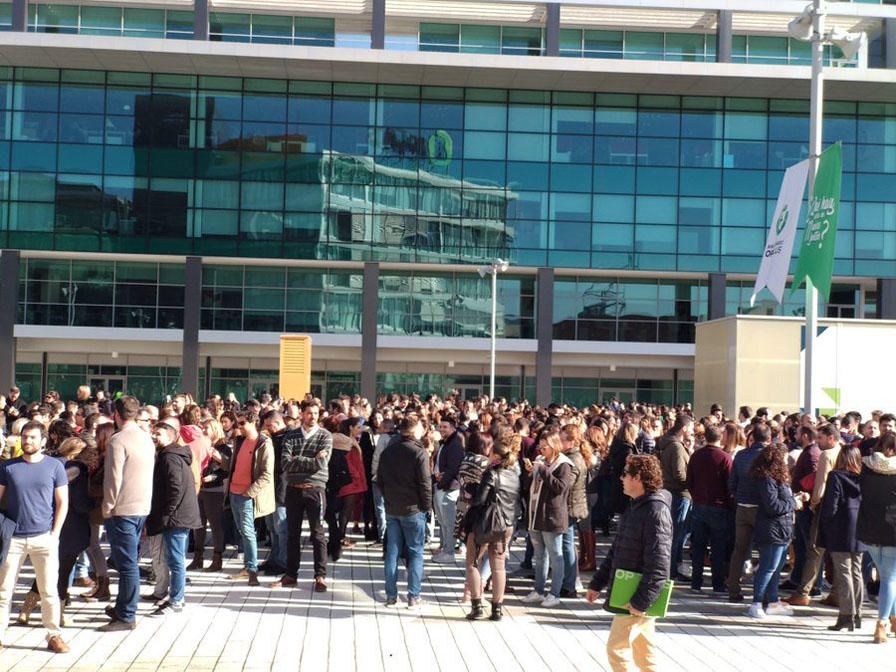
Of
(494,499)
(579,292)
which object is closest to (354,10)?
(579,292)

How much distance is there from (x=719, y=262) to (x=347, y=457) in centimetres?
3352

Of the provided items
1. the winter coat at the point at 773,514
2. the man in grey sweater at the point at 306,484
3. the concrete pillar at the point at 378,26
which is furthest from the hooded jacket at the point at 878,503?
the concrete pillar at the point at 378,26

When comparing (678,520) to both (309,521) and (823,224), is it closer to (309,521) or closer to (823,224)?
(309,521)

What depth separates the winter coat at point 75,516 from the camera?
33.1 feet

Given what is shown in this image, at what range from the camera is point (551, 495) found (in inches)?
454

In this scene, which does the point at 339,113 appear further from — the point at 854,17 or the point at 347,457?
the point at 347,457

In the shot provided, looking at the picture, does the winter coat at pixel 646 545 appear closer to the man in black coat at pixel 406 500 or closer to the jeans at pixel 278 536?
the man in black coat at pixel 406 500

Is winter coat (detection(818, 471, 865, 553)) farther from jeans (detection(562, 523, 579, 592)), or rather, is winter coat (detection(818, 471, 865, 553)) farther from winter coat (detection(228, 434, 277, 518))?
winter coat (detection(228, 434, 277, 518))

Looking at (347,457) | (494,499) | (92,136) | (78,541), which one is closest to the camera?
(78,541)

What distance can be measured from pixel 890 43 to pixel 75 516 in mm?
43917

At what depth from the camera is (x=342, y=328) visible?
147 feet

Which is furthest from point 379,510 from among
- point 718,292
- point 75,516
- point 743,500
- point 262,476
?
point 718,292

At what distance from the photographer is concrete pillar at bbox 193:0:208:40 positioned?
4288 cm

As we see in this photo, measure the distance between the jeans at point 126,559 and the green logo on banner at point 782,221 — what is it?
39.8 feet
